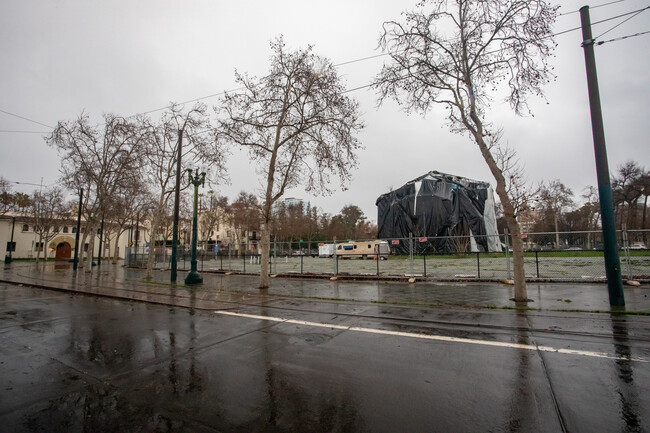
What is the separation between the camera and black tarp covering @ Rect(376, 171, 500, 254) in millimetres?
45062

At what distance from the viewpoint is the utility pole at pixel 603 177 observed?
7.88 meters

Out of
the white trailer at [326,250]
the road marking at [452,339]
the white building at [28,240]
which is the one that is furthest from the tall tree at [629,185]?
the white building at [28,240]

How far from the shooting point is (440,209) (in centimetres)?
4556

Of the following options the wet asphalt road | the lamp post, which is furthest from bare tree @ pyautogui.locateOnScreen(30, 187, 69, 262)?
the wet asphalt road

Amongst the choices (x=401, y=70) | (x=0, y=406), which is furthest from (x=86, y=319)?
(x=401, y=70)

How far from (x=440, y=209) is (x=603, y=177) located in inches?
1526

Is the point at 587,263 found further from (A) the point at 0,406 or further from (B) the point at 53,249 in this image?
(B) the point at 53,249

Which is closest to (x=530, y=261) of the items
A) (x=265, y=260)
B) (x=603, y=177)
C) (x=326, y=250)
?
(x=603, y=177)

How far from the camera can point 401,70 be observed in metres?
10.8

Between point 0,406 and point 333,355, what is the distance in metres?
3.70

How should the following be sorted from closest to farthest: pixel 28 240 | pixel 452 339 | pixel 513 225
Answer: pixel 452 339 → pixel 513 225 → pixel 28 240

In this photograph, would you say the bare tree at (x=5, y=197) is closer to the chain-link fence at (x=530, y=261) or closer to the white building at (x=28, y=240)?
the white building at (x=28, y=240)

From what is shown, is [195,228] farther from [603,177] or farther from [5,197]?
[5,197]

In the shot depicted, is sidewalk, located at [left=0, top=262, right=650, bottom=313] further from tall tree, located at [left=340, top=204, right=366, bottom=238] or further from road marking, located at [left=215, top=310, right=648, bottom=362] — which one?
tall tree, located at [left=340, top=204, right=366, bottom=238]
